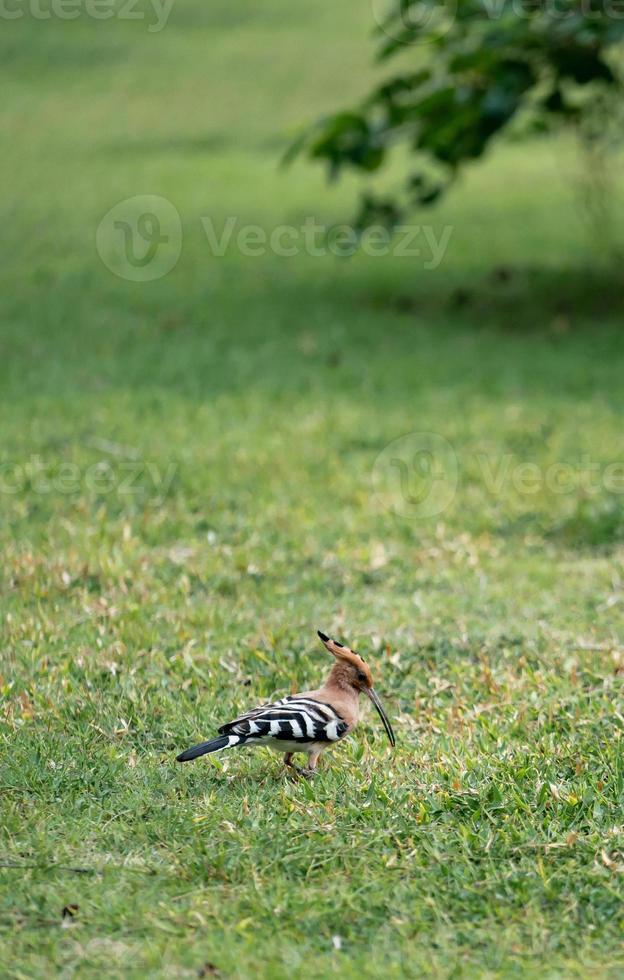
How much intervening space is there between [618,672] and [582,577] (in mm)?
1129

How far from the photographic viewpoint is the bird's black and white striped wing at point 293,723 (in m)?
3.41

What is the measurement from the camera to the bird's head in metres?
3.75

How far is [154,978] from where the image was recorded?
2730 millimetres

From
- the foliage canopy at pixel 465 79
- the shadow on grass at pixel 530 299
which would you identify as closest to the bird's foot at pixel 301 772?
the foliage canopy at pixel 465 79

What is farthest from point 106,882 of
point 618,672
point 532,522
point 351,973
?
point 532,522

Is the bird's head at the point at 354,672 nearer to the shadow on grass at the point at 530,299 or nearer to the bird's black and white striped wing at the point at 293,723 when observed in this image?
the bird's black and white striped wing at the point at 293,723

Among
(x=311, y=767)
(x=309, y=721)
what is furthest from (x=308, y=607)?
(x=309, y=721)

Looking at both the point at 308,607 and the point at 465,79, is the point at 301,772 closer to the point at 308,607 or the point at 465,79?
the point at 308,607

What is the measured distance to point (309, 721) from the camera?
11.5ft

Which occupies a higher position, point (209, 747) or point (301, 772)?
point (209, 747)

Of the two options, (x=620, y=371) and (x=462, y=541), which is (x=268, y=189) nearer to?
(x=620, y=371)

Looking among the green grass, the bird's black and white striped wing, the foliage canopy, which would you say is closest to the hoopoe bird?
the bird's black and white striped wing

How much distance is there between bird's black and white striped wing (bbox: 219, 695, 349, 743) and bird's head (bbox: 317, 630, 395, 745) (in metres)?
0.15

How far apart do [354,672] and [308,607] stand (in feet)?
4.32
